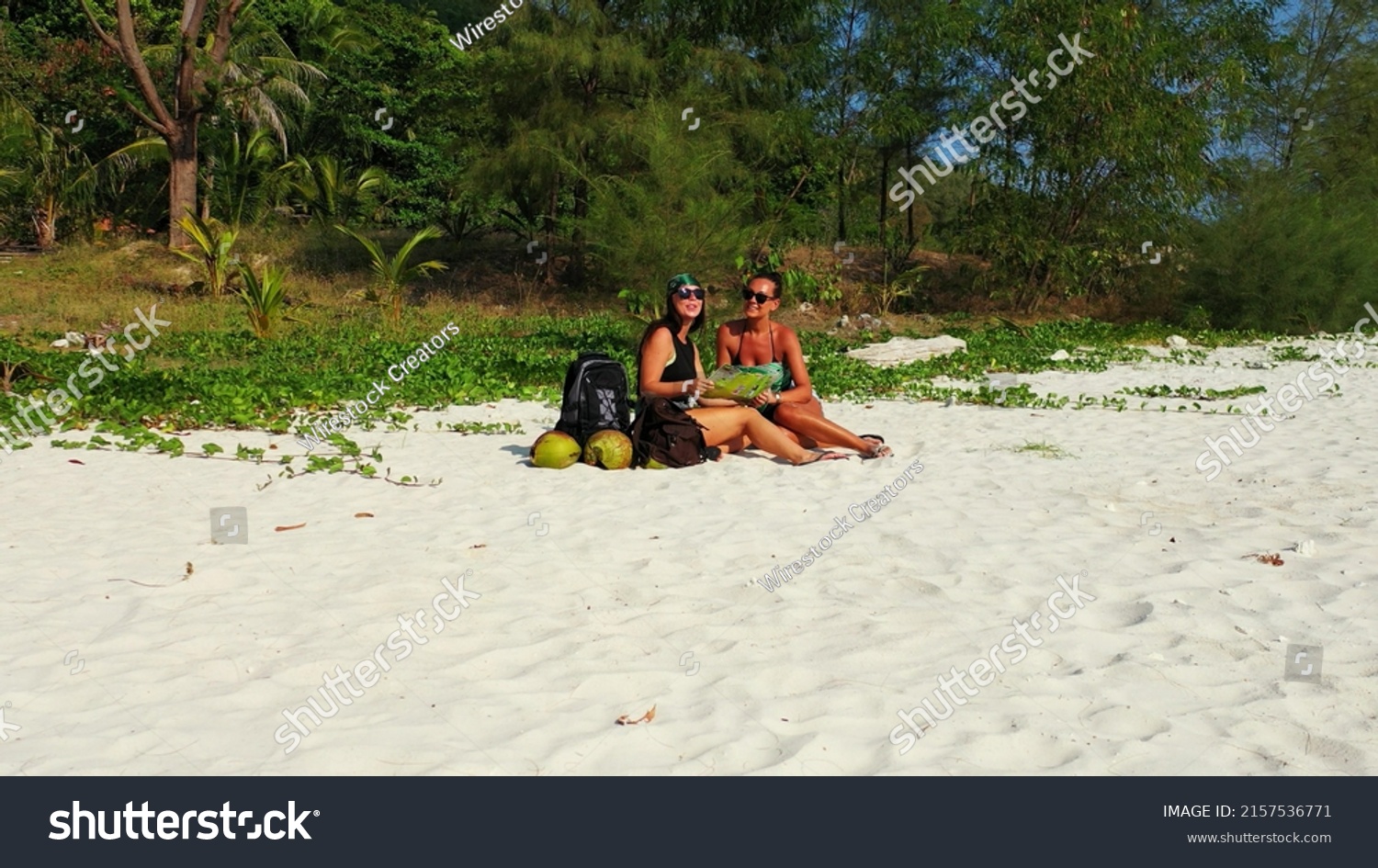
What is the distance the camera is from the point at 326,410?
9.08 m

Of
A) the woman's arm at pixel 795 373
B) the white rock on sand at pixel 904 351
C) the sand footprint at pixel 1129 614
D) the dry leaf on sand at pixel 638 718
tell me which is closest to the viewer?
the dry leaf on sand at pixel 638 718

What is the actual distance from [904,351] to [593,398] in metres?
7.25

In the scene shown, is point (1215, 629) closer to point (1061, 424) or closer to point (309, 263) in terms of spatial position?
point (1061, 424)


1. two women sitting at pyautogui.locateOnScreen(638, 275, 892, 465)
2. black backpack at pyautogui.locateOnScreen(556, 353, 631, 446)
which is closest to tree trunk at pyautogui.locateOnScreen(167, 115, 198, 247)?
black backpack at pyautogui.locateOnScreen(556, 353, 631, 446)

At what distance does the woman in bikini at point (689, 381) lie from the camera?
6855mm

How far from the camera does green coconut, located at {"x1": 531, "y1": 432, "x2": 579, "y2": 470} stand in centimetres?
688

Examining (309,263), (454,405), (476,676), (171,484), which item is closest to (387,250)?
(309,263)

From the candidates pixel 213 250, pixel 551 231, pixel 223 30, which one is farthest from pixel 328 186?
pixel 213 250

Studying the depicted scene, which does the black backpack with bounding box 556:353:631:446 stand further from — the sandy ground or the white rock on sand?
the white rock on sand

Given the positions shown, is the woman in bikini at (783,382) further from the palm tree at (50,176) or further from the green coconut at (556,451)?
the palm tree at (50,176)

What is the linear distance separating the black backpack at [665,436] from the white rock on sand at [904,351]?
20.3 ft

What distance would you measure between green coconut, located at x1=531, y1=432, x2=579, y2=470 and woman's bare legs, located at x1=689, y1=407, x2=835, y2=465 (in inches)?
30.4
